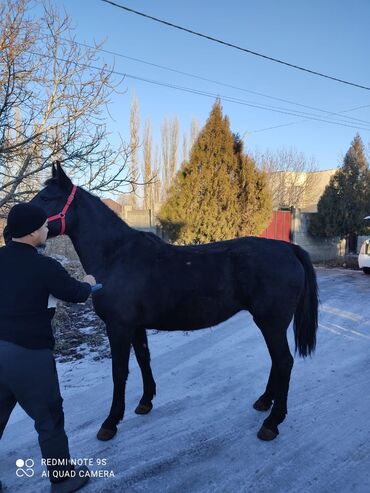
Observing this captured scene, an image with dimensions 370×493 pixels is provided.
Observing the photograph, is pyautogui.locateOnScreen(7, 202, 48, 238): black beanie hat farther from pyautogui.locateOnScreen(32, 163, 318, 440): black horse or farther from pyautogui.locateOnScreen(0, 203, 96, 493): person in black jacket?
pyautogui.locateOnScreen(32, 163, 318, 440): black horse

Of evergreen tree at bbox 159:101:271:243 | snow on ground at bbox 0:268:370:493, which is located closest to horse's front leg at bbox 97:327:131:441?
snow on ground at bbox 0:268:370:493

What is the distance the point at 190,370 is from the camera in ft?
13.4

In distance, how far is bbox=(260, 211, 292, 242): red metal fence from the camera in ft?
48.7

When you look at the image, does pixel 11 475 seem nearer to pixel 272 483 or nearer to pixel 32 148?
pixel 272 483

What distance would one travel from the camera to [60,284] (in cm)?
201

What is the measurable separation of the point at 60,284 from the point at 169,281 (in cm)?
107

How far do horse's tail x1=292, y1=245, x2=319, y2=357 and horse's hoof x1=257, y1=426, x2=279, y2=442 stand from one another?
80 centimetres

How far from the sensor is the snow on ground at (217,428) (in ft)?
7.53

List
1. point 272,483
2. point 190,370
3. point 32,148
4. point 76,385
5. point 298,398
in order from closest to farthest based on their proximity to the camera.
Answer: point 272,483 → point 298,398 → point 76,385 → point 190,370 → point 32,148

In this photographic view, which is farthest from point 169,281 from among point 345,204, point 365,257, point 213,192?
point 345,204

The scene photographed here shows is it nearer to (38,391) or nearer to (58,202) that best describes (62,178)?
(58,202)

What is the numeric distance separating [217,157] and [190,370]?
658cm

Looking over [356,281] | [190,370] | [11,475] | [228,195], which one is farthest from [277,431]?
[356,281]

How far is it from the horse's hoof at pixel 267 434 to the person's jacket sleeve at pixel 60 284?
1762 mm
